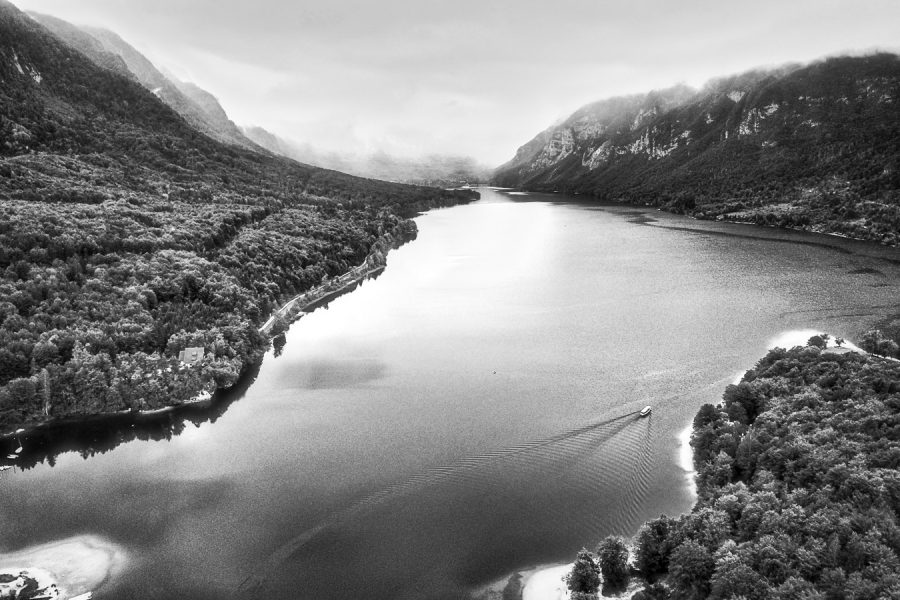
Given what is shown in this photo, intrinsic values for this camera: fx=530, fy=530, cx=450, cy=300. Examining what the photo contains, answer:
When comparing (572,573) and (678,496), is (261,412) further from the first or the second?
(678,496)

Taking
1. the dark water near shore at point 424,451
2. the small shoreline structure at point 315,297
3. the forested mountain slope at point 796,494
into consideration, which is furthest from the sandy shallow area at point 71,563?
the small shoreline structure at point 315,297

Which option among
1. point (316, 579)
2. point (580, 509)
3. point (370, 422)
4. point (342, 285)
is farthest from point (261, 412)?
point (342, 285)

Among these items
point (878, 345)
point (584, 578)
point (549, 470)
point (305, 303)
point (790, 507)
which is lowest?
point (584, 578)

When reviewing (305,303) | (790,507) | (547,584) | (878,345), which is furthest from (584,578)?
(305,303)

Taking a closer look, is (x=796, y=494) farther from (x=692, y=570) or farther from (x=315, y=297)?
(x=315, y=297)

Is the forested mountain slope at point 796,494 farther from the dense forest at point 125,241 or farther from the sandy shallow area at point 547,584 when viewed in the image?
the dense forest at point 125,241

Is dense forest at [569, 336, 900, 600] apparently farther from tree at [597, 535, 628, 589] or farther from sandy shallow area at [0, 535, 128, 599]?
sandy shallow area at [0, 535, 128, 599]
